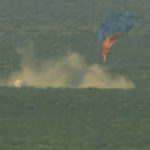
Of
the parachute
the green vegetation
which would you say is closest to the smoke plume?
the green vegetation

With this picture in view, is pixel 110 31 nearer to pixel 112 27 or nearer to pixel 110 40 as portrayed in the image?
pixel 112 27

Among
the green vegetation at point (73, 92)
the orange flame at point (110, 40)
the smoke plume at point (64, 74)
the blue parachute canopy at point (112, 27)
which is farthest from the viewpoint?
the smoke plume at point (64, 74)

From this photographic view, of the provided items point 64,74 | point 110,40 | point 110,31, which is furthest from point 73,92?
point 64,74

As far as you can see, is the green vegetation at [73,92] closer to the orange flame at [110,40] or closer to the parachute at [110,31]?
the orange flame at [110,40]

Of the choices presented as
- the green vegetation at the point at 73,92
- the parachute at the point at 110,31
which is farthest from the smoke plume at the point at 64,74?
the parachute at the point at 110,31

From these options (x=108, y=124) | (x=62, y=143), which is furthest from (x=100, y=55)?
(x=62, y=143)

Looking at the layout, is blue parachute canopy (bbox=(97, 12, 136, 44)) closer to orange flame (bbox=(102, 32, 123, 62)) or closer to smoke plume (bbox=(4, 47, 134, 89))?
orange flame (bbox=(102, 32, 123, 62))

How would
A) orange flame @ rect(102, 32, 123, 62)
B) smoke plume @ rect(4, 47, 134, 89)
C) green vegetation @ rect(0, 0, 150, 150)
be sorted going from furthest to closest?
smoke plume @ rect(4, 47, 134, 89), orange flame @ rect(102, 32, 123, 62), green vegetation @ rect(0, 0, 150, 150)
